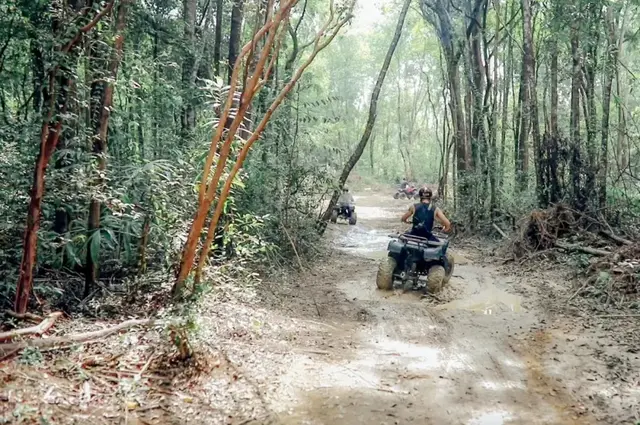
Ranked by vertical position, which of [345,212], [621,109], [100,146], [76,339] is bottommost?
[345,212]

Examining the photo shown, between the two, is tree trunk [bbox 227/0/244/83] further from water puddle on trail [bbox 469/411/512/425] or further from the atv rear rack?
water puddle on trail [bbox 469/411/512/425]

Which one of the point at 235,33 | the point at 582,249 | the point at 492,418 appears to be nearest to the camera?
the point at 492,418

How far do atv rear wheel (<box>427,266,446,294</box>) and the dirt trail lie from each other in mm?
164

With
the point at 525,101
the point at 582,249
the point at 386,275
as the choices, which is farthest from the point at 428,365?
the point at 525,101

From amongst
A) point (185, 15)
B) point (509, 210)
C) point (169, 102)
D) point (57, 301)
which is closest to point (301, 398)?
point (57, 301)

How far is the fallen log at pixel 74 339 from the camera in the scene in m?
4.15

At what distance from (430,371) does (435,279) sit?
3.05 metres

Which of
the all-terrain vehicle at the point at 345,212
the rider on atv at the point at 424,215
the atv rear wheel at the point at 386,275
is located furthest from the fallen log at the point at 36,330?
the all-terrain vehicle at the point at 345,212

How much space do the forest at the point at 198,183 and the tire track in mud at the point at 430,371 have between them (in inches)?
15.3

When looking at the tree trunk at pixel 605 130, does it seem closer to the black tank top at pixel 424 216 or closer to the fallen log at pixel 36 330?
the black tank top at pixel 424 216

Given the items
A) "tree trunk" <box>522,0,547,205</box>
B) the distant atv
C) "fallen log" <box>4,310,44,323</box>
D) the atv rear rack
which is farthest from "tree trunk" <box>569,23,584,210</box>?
the distant atv

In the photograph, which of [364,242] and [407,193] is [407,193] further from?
[364,242]

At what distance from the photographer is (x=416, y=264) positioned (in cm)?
839

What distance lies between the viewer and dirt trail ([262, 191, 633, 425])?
4.17 metres
